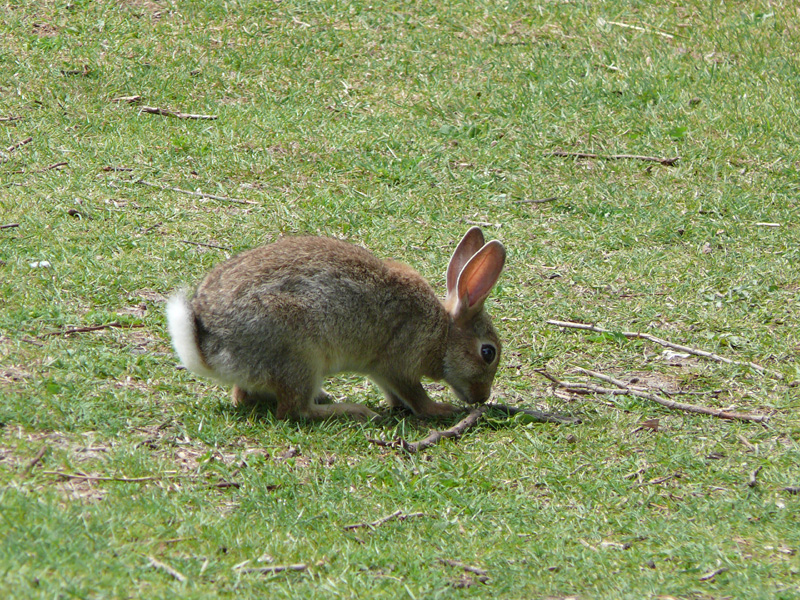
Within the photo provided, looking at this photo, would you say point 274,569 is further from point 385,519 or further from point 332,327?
point 332,327

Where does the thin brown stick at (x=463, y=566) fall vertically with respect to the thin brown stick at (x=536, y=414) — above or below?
above

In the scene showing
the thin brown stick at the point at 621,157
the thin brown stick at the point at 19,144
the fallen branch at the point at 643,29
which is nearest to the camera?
the thin brown stick at the point at 19,144

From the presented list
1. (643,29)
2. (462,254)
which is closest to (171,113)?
(462,254)

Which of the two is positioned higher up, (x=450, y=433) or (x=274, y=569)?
(x=274, y=569)

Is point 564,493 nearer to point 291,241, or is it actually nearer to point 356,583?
point 356,583

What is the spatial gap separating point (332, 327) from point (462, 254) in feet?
3.51

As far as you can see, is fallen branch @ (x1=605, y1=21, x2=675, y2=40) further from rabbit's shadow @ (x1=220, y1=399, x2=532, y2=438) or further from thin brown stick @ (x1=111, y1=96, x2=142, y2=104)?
rabbit's shadow @ (x1=220, y1=399, x2=532, y2=438)

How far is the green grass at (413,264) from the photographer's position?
3.92m

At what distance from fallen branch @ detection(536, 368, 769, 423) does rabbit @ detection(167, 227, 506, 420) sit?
0.46 m

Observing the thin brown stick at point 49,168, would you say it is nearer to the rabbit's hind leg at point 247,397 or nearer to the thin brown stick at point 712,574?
the rabbit's hind leg at point 247,397

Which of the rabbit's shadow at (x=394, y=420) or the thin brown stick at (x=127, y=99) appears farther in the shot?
the thin brown stick at (x=127, y=99)

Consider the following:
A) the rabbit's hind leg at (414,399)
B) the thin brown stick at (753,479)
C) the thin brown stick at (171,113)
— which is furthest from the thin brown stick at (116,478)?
the thin brown stick at (171,113)

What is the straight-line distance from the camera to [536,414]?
17.4 feet

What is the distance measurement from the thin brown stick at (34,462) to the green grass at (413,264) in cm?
3
